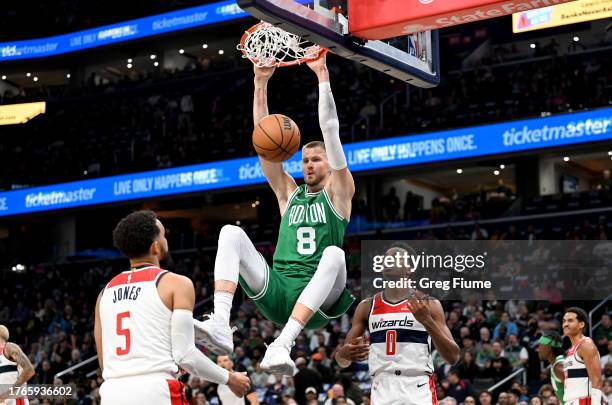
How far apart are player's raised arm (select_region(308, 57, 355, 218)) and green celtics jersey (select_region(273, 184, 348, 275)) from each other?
0.09 m

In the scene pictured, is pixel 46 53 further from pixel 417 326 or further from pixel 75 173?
pixel 417 326

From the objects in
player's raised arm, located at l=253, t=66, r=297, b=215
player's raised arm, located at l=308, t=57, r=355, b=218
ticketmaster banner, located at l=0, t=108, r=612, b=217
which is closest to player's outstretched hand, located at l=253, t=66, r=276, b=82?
player's raised arm, located at l=253, t=66, r=297, b=215

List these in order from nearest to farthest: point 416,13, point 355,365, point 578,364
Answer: point 416,13
point 578,364
point 355,365

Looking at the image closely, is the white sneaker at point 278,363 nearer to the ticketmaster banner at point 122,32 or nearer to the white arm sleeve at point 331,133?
the white arm sleeve at point 331,133

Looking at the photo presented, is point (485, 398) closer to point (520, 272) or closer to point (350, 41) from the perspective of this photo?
point (520, 272)

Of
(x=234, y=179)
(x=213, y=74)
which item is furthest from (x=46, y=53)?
(x=234, y=179)

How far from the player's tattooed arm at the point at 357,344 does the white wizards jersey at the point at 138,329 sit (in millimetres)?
2335

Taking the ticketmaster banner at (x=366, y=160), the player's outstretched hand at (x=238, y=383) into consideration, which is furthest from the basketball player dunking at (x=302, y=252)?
the ticketmaster banner at (x=366, y=160)

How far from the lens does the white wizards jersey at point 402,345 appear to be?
760 cm

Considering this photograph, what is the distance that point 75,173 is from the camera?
30.9 m

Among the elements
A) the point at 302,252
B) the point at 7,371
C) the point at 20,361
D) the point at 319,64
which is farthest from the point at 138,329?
the point at 7,371

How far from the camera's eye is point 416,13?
275 inches

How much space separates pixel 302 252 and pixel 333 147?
85 cm

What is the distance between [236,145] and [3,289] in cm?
863
